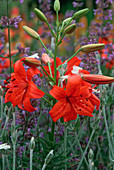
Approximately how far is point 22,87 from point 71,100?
0.23 meters

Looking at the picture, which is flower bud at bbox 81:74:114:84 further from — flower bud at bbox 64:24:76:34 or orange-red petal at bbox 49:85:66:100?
flower bud at bbox 64:24:76:34

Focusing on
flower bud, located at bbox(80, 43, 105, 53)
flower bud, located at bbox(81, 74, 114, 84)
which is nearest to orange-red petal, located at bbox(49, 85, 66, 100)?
flower bud, located at bbox(81, 74, 114, 84)

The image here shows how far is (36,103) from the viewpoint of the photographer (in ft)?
5.01

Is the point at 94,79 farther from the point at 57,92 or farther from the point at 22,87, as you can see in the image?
the point at 22,87

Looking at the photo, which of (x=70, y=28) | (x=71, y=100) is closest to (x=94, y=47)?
(x=70, y=28)

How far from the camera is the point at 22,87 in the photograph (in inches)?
46.4

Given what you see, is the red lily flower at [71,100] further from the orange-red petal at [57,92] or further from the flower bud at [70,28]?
the flower bud at [70,28]

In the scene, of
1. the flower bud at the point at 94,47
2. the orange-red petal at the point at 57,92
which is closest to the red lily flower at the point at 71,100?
the orange-red petal at the point at 57,92

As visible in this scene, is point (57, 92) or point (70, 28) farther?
point (70, 28)

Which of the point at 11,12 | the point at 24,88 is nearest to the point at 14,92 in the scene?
the point at 24,88

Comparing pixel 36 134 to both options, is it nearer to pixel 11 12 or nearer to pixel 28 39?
pixel 28 39

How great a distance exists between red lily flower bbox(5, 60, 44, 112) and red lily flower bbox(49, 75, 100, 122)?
0.10m

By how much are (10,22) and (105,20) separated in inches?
34.5

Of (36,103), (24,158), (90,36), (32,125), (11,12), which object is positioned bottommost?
(24,158)
